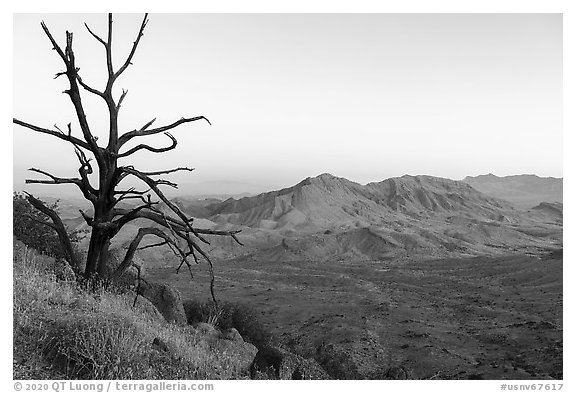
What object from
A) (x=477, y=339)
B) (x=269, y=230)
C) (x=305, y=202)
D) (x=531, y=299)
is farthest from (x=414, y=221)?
(x=477, y=339)

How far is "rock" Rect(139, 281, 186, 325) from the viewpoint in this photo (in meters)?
9.72

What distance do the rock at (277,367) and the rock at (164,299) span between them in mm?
3501

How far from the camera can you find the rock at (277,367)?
21.1ft

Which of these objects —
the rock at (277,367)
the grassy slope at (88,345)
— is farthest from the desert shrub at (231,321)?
the grassy slope at (88,345)

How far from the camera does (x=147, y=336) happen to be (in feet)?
18.7

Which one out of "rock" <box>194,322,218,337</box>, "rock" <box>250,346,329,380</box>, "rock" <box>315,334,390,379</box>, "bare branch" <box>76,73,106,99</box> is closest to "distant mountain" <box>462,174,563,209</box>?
"rock" <box>315,334,390,379</box>

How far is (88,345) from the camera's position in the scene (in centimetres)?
502

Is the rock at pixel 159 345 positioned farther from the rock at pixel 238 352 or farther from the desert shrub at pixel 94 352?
the rock at pixel 238 352

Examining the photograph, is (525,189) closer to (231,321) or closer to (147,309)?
(231,321)

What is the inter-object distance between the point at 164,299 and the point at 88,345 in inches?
195

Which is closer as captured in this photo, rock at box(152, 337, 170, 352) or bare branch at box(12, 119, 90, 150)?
rock at box(152, 337, 170, 352)

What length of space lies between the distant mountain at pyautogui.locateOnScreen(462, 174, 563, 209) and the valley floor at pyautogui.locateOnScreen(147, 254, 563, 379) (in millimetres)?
133429

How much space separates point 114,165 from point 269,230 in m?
57.0

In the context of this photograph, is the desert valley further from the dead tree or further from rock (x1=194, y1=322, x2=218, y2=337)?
the dead tree
